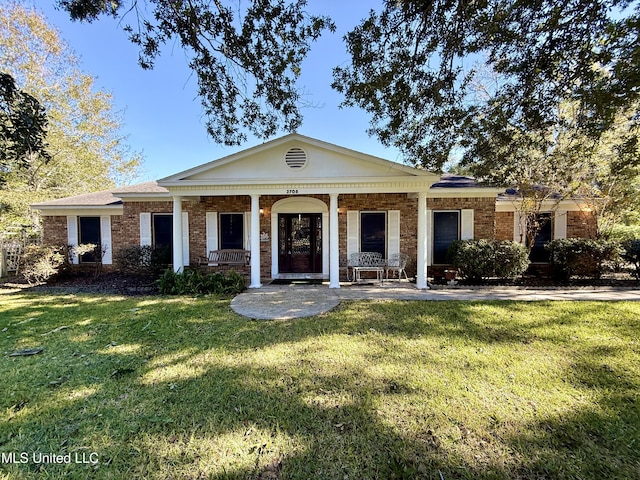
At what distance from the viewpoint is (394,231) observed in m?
10.4

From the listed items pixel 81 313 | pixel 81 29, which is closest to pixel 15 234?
pixel 81 313

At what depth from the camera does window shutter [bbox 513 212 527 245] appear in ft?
33.8

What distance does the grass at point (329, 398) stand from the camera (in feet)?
7.57

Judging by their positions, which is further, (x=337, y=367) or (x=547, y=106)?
(x=547, y=106)

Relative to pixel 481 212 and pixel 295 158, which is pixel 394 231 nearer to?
pixel 481 212

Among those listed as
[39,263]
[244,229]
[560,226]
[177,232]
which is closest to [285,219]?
[244,229]

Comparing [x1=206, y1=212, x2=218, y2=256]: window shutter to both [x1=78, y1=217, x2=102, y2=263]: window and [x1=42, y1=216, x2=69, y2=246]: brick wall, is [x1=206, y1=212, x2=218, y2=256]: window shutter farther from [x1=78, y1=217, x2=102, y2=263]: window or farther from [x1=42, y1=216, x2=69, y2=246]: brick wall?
[x1=42, y1=216, x2=69, y2=246]: brick wall

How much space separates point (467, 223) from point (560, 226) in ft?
12.6

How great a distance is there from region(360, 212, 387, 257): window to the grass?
5.07 m

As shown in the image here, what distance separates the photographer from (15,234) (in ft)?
43.3

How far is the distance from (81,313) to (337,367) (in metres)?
6.46

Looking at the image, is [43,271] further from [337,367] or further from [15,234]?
[337,367]

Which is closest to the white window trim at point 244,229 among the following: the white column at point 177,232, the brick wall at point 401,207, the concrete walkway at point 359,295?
the white column at point 177,232

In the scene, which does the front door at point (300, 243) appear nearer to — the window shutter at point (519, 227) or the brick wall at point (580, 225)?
the window shutter at point (519, 227)
